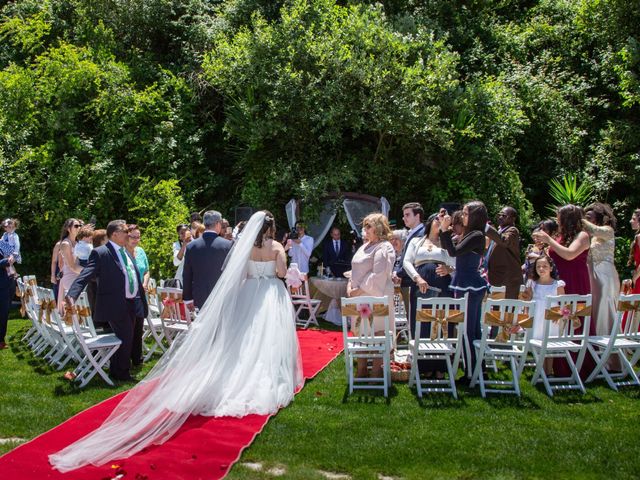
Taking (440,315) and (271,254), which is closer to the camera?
(440,315)

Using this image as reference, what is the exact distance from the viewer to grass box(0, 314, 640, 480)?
4.43 meters

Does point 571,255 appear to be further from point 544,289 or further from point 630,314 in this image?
point 630,314

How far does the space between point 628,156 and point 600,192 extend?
1.05 m

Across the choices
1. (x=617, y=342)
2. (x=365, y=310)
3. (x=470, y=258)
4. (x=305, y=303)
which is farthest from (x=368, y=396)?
(x=305, y=303)

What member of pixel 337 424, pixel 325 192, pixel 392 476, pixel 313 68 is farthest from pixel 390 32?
pixel 392 476

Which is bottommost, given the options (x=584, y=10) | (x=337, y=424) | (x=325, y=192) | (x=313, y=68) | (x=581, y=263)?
(x=337, y=424)

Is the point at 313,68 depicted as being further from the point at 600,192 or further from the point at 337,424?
the point at 337,424

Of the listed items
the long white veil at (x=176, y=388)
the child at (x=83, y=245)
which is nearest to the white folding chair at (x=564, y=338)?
the long white veil at (x=176, y=388)

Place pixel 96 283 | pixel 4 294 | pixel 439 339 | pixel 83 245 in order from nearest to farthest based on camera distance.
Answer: pixel 439 339 < pixel 96 283 < pixel 83 245 < pixel 4 294

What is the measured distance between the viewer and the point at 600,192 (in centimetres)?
1541

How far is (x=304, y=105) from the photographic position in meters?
13.8

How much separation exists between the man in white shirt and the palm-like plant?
5.90m

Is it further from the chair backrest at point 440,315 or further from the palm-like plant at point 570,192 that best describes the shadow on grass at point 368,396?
the palm-like plant at point 570,192

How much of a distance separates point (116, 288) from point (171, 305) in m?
1.24
